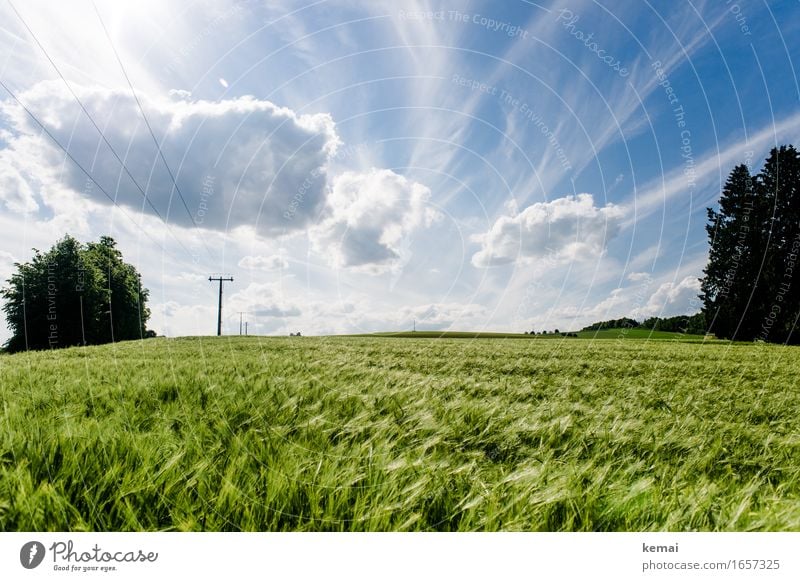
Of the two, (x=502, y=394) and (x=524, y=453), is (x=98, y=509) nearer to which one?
(x=524, y=453)

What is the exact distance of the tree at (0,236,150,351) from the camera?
1541 centimetres

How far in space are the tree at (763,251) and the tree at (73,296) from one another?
47.5m

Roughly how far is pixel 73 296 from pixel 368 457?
85.4ft

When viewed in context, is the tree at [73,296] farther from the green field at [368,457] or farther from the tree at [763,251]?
the tree at [763,251]

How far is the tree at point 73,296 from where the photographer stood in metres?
15.4

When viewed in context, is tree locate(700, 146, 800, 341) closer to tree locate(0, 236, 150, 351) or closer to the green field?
the green field

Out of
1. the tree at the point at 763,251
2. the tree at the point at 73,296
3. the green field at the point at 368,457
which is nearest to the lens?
the green field at the point at 368,457

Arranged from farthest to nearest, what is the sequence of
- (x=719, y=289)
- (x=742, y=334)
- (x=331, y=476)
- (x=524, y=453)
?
1. (x=742, y=334)
2. (x=719, y=289)
3. (x=524, y=453)
4. (x=331, y=476)

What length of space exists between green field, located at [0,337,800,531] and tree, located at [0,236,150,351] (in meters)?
7.20

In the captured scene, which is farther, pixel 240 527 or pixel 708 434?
pixel 708 434

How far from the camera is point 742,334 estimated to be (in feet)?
143

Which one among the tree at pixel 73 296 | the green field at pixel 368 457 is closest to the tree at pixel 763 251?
the green field at pixel 368 457
